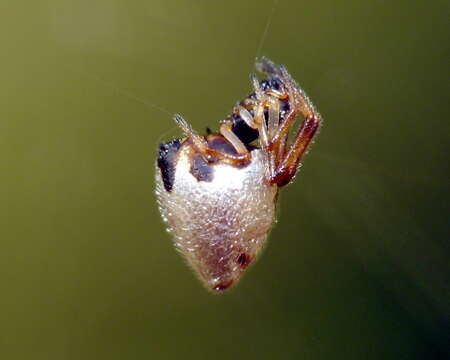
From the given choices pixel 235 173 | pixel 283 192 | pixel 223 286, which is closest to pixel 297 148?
pixel 235 173

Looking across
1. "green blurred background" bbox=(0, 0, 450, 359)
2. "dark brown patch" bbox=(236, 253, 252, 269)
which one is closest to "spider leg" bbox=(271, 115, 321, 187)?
"dark brown patch" bbox=(236, 253, 252, 269)

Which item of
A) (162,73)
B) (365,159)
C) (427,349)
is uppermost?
(162,73)

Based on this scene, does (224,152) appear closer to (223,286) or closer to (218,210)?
(218,210)

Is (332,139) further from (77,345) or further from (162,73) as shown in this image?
(77,345)

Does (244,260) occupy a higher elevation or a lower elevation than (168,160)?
lower

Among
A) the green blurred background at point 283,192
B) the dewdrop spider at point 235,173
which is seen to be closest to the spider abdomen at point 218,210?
the dewdrop spider at point 235,173

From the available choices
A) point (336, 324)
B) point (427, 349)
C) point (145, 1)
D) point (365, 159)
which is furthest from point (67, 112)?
point (427, 349)
